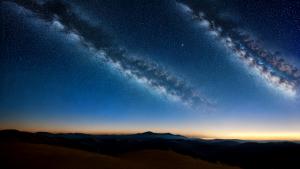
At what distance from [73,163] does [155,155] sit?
464 inches

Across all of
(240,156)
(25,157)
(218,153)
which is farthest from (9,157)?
(218,153)

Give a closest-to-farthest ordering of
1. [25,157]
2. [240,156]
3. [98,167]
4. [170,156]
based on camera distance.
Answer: [98,167] < [25,157] < [170,156] < [240,156]

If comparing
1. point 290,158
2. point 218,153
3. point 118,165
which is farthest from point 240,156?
point 118,165

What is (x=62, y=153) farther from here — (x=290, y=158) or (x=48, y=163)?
(x=290, y=158)

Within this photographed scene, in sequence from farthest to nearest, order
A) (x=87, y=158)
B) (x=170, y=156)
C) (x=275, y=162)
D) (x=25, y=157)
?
1. (x=275, y=162)
2. (x=170, y=156)
3. (x=87, y=158)
4. (x=25, y=157)

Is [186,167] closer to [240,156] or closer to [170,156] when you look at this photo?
[170,156]

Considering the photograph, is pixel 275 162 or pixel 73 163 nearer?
pixel 73 163

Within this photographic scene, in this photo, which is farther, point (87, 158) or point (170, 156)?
point (170, 156)

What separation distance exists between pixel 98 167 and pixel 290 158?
439ft

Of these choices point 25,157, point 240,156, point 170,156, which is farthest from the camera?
point 240,156

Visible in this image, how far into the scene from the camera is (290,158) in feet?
431

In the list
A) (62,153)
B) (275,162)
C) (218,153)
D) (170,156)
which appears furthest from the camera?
(218,153)

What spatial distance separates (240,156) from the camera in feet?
543

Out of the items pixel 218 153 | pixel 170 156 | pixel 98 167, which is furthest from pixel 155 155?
pixel 218 153
